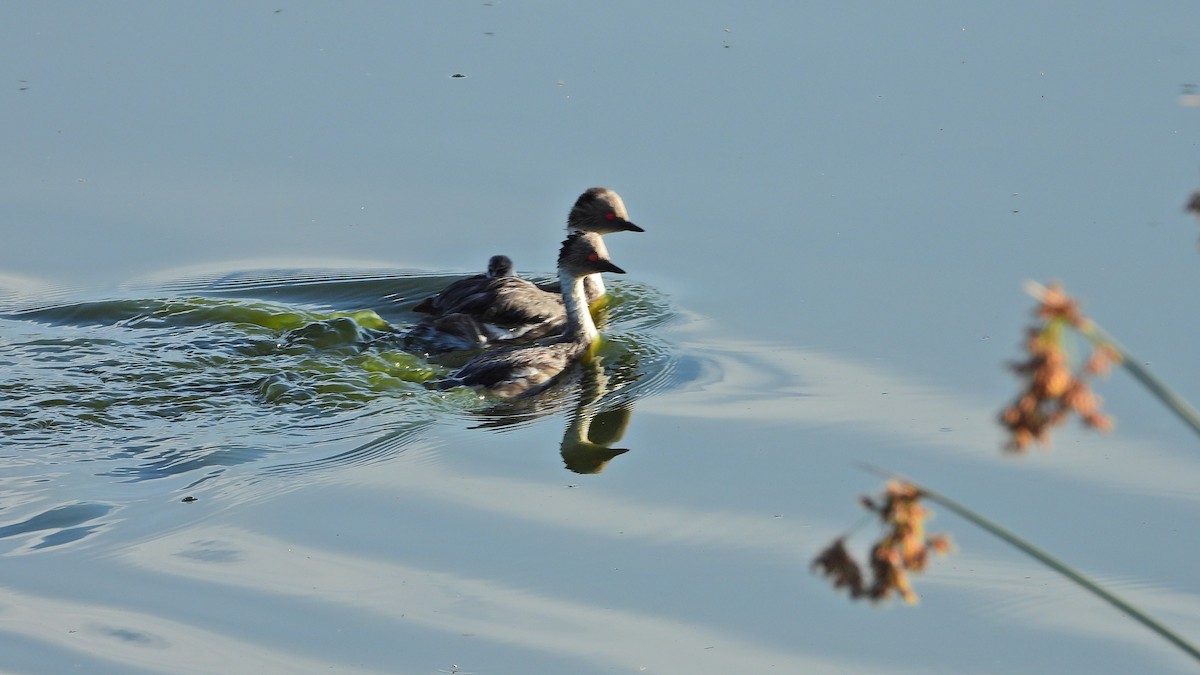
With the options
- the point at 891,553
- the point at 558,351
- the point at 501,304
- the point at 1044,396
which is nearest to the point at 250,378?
the point at 501,304

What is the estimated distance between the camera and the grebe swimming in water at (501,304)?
9.79m

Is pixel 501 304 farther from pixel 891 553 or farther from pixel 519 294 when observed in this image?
pixel 891 553

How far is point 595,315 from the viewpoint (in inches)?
420

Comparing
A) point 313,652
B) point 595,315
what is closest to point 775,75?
point 595,315

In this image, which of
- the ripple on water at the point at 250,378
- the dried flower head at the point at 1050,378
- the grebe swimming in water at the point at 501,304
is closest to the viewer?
the dried flower head at the point at 1050,378

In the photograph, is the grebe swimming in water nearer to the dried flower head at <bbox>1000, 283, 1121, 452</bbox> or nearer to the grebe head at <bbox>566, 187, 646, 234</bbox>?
the grebe head at <bbox>566, 187, 646, 234</bbox>

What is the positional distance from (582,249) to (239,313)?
2.23m

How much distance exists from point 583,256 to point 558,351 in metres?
0.71

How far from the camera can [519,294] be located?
1010 centimetres

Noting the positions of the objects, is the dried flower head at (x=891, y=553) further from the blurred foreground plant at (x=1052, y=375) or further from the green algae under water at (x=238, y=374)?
the green algae under water at (x=238, y=374)

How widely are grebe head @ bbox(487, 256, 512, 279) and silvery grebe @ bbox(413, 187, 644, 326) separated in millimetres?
33

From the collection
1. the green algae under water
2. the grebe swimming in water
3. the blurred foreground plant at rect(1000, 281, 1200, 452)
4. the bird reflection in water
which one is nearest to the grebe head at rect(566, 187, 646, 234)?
the grebe swimming in water

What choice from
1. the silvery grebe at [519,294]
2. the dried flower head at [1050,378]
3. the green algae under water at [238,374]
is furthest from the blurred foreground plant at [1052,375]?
the silvery grebe at [519,294]

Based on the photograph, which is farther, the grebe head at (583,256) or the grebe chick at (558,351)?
the grebe head at (583,256)
